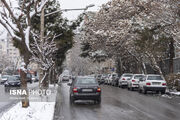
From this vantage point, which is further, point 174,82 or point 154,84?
point 174,82

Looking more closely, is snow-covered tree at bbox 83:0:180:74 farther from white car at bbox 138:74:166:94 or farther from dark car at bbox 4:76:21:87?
dark car at bbox 4:76:21:87

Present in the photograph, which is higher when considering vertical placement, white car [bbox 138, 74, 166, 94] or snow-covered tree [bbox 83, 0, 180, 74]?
snow-covered tree [bbox 83, 0, 180, 74]

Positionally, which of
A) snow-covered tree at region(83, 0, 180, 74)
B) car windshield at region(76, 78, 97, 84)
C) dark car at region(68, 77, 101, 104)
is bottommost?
dark car at region(68, 77, 101, 104)

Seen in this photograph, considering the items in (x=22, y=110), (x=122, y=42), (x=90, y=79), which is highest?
(x=122, y=42)

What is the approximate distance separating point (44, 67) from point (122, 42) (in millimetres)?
18012

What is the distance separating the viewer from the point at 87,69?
364ft

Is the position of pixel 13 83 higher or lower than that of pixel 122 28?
lower

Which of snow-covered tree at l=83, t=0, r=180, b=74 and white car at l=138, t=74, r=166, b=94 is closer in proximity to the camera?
white car at l=138, t=74, r=166, b=94

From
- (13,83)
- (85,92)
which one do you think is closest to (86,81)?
(85,92)

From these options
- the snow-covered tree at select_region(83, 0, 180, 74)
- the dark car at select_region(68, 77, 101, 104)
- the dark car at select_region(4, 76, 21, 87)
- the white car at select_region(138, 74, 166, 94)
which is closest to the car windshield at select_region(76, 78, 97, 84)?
the dark car at select_region(68, 77, 101, 104)

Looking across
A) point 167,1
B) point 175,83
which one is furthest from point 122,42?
point 167,1

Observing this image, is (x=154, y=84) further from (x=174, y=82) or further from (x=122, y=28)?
(x=122, y=28)

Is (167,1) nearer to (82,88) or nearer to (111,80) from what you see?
(82,88)

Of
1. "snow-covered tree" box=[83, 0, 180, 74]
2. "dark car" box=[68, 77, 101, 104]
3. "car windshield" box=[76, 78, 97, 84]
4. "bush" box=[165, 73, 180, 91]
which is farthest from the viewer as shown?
"snow-covered tree" box=[83, 0, 180, 74]
